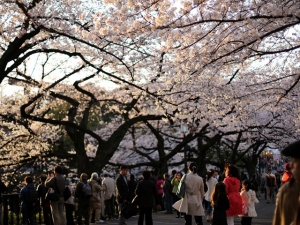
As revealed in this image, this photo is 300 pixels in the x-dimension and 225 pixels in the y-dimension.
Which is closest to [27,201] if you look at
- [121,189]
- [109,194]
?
[121,189]

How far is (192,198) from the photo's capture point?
50.5 ft

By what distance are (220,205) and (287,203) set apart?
7873 mm

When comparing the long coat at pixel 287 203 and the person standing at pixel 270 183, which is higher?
Answer: the person standing at pixel 270 183

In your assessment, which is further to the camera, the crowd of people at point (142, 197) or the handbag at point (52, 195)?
the handbag at point (52, 195)

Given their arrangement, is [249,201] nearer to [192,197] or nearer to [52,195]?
[192,197]

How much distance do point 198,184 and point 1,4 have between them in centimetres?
686

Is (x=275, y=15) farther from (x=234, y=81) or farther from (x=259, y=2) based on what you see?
(x=234, y=81)

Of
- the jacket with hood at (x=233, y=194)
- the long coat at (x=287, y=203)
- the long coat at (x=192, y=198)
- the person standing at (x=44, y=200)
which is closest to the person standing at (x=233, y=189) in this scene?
the jacket with hood at (x=233, y=194)

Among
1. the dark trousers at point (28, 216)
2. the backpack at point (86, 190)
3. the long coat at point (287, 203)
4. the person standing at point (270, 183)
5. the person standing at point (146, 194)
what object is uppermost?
the person standing at point (270, 183)

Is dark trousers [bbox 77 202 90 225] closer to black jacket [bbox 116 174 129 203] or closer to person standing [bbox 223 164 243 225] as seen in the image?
black jacket [bbox 116 174 129 203]

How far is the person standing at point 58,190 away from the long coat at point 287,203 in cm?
1179

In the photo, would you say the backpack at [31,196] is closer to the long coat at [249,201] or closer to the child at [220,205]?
the long coat at [249,201]

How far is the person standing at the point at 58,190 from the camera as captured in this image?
1652cm

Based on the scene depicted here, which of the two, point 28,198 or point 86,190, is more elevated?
point 86,190
